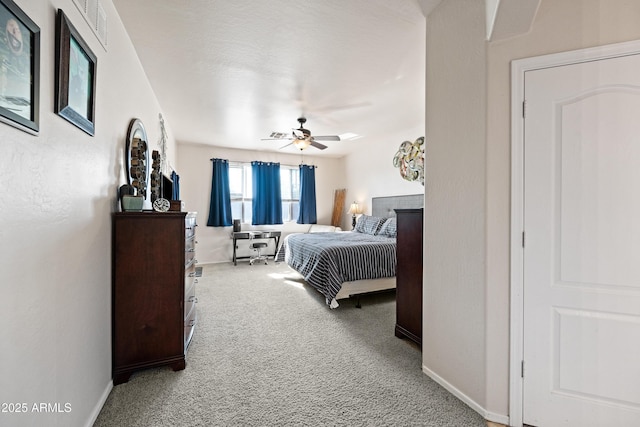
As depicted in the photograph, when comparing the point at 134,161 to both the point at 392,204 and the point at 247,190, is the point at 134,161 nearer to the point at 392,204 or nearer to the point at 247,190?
the point at 247,190

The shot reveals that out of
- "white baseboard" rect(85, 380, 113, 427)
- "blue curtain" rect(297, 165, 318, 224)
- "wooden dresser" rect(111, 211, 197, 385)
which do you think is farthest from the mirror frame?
"blue curtain" rect(297, 165, 318, 224)

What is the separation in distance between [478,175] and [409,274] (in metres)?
1.13

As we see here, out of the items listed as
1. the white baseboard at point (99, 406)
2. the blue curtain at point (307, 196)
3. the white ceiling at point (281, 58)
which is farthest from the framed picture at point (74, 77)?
the blue curtain at point (307, 196)

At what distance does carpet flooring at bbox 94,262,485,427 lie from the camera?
4.82 feet

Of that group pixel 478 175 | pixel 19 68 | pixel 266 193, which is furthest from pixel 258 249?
pixel 19 68

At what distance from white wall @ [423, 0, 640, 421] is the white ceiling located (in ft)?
2.06

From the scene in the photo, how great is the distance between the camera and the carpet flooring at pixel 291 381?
1469 mm

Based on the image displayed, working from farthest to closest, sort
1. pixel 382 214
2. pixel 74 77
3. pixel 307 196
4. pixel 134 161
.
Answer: pixel 307 196 < pixel 382 214 < pixel 134 161 < pixel 74 77

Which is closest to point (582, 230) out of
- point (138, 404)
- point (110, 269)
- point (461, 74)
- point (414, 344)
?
point (461, 74)

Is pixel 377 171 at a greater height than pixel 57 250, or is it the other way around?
pixel 377 171

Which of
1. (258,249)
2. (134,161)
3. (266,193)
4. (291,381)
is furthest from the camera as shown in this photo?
(266,193)

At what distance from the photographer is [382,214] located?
552 cm

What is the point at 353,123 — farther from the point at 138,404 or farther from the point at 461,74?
the point at 138,404

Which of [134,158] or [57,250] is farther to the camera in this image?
[134,158]
